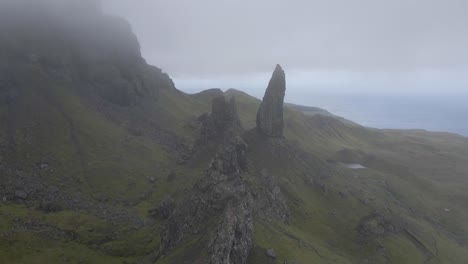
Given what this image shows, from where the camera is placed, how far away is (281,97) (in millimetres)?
177250

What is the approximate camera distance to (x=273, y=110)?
173500mm

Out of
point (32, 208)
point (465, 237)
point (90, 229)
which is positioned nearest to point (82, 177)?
point (32, 208)

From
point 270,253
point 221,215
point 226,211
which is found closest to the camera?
point 226,211

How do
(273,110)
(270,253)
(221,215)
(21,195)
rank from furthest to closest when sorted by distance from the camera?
(273,110) < (21,195) < (270,253) < (221,215)

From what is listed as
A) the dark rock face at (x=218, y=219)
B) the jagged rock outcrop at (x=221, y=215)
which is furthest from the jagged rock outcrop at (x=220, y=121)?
the dark rock face at (x=218, y=219)

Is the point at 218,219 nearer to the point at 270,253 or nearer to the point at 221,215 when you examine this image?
the point at 221,215

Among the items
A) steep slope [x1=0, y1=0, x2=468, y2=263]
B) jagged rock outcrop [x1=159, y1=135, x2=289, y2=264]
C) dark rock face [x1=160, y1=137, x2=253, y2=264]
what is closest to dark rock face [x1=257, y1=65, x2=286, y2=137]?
steep slope [x1=0, y1=0, x2=468, y2=263]

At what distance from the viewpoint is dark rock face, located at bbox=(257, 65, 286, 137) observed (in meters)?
172

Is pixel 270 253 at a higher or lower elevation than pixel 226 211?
lower

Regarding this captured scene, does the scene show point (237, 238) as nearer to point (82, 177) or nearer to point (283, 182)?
point (283, 182)

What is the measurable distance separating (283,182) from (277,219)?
34371mm

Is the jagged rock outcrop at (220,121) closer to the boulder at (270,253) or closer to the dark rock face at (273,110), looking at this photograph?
the dark rock face at (273,110)

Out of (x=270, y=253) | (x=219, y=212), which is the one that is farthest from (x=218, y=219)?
(x=270, y=253)

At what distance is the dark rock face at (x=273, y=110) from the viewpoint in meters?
172
